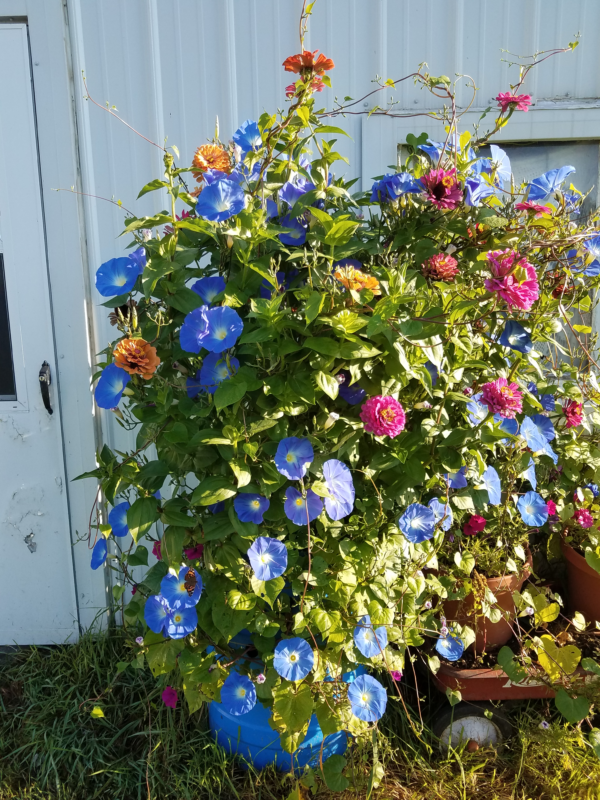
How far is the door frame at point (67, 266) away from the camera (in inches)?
82.4

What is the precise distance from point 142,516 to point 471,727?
1.23 meters

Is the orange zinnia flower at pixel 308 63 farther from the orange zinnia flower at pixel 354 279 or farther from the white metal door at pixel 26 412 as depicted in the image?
the white metal door at pixel 26 412

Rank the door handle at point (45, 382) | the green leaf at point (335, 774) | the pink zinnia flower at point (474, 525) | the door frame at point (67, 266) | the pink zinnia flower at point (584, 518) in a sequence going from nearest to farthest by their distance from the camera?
1. the green leaf at point (335, 774)
2. the pink zinnia flower at point (474, 525)
3. the pink zinnia flower at point (584, 518)
4. the door frame at point (67, 266)
5. the door handle at point (45, 382)

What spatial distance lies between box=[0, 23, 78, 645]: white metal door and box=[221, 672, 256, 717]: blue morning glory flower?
1030 mm

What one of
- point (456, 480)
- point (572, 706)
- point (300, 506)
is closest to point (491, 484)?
point (456, 480)

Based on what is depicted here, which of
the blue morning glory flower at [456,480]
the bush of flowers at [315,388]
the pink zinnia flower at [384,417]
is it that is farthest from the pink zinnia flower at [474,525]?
the pink zinnia flower at [384,417]

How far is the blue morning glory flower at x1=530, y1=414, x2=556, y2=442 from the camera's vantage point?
72.7 inches

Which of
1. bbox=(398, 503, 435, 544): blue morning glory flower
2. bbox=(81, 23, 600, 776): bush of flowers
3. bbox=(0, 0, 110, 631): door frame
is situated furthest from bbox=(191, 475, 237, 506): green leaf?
bbox=(0, 0, 110, 631): door frame

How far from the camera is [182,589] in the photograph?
59.9 inches

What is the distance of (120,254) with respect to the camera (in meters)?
2.22

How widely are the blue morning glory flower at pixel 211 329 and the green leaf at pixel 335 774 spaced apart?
112 centimetres

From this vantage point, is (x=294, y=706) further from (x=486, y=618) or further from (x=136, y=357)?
(x=136, y=357)

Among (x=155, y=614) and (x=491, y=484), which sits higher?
(x=491, y=484)

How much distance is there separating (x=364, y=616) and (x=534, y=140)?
68.6 inches
